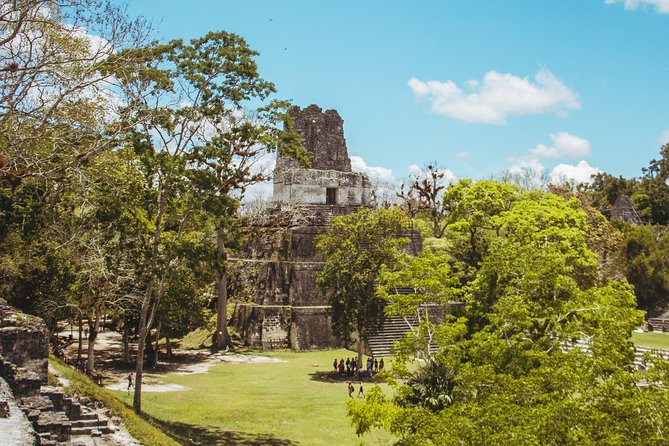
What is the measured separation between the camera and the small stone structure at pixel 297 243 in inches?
1003

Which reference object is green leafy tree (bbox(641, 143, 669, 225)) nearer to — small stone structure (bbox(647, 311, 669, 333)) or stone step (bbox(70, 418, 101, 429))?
small stone structure (bbox(647, 311, 669, 333))

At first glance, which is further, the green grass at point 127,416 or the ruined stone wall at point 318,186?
the ruined stone wall at point 318,186

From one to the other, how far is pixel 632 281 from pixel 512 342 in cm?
2670

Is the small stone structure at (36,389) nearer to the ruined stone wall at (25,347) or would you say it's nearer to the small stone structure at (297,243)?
the ruined stone wall at (25,347)

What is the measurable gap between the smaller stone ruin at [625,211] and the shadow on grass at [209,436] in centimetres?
4346

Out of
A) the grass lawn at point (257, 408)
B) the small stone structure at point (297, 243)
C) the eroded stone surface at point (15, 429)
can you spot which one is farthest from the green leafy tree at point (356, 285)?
the eroded stone surface at point (15, 429)

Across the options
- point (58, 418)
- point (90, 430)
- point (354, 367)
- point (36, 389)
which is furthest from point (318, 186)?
point (58, 418)

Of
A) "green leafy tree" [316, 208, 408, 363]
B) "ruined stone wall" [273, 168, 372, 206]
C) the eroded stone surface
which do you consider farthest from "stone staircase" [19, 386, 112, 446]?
"ruined stone wall" [273, 168, 372, 206]

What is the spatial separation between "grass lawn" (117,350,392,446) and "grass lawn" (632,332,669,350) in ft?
48.8

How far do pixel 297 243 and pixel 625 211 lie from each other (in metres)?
33.3

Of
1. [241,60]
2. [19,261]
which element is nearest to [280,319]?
[19,261]

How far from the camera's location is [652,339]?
28.1 meters

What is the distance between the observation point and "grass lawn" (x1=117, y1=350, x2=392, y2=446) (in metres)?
13.4

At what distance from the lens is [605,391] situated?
7.95 metres
